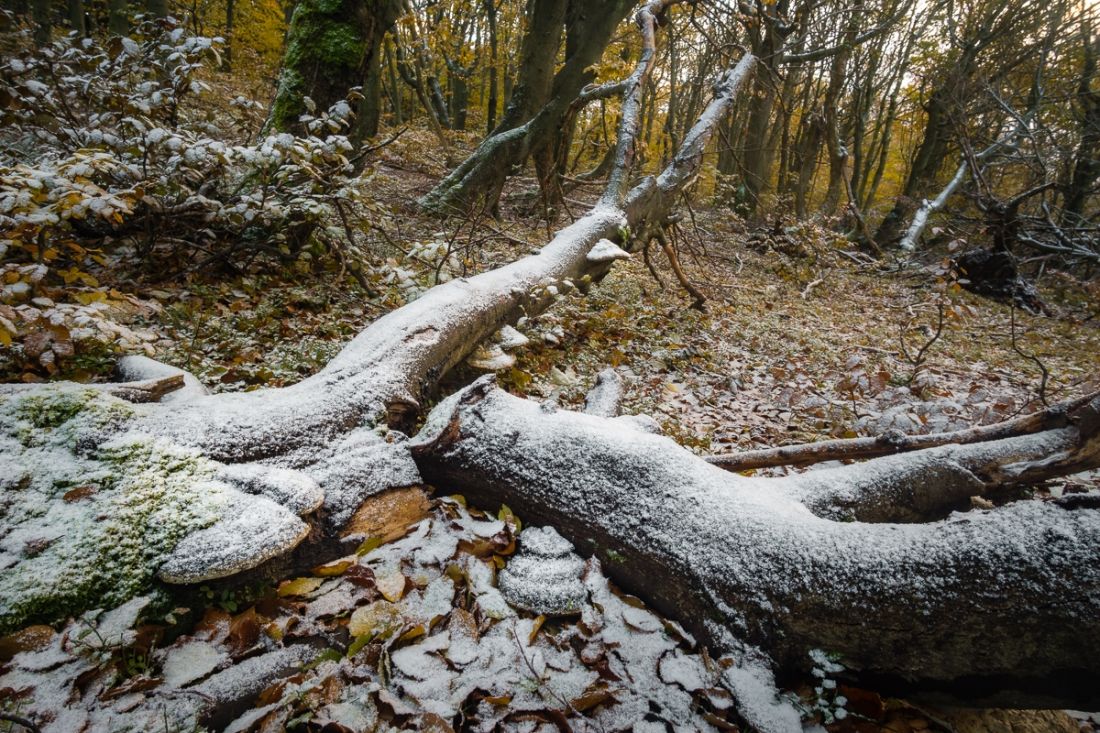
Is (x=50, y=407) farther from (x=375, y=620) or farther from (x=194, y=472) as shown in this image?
(x=375, y=620)

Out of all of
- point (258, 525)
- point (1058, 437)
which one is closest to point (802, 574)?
point (258, 525)

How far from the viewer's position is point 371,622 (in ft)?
4.66

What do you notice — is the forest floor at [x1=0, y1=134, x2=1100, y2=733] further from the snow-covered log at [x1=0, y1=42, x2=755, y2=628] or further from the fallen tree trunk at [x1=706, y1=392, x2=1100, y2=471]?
the fallen tree trunk at [x1=706, y1=392, x2=1100, y2=471]

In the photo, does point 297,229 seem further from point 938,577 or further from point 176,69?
point 938,577

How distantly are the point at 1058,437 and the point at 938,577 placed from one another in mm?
1683

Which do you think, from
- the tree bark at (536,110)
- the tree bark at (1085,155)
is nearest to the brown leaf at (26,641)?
the tree bark at (536,110)

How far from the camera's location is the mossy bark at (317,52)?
13.8 feet

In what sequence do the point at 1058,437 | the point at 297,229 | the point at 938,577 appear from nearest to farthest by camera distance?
the point at 938,577 → the point at 1058,437 → the point at 297,229

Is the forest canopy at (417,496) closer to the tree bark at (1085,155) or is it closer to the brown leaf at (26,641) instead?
the brown leaf at (26,641)

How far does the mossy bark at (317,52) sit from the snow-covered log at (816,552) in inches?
151

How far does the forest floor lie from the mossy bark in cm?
158

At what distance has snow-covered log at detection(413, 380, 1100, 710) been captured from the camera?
1171mm

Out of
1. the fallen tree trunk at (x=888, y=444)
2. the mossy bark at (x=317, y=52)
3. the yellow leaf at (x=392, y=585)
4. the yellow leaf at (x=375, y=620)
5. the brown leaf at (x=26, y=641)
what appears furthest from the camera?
the mossy bark at (x=317, y=52)

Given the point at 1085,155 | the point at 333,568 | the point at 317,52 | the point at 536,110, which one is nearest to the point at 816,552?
the point at 333,568
